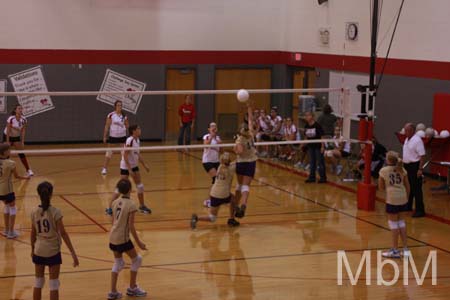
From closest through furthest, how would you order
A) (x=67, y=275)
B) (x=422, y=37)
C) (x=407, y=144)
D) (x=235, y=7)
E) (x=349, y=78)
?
(x=67, y=275)
(x=407, y=144)
(x=422, y=37)
(x=349, y=78)
(x=235, y=7)

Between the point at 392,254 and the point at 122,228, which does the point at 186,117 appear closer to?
the point at 392,254

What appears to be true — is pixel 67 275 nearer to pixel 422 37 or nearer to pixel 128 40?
pixel 422 37

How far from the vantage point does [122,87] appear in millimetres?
26406

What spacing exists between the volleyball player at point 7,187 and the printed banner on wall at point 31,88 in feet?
39.1

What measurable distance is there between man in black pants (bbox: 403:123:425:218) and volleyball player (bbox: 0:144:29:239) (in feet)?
25.8

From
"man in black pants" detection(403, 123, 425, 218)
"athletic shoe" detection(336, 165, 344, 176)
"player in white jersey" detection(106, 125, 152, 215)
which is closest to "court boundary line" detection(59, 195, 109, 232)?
"player in white jersey" detection(106, 125, 152, 215)

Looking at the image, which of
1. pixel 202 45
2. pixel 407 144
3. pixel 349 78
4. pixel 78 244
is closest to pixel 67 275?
pixel 78 244

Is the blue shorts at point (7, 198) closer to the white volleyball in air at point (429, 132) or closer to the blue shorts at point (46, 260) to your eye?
the blue shorts at point (46, 260)

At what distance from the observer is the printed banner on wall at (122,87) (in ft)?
86.1

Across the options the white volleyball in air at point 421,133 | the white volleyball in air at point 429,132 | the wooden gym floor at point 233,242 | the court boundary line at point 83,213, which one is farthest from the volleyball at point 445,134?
the court boundary line at point 83,213

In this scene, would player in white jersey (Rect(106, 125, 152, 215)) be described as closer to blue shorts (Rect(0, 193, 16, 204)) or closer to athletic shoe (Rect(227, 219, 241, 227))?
athletic shoe (Rect(227, 219, 241, 227))

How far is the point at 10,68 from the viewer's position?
25125 mm

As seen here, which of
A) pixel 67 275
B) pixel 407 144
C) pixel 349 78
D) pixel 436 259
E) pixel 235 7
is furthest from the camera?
pixel 235 7

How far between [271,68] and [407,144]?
491 inches
